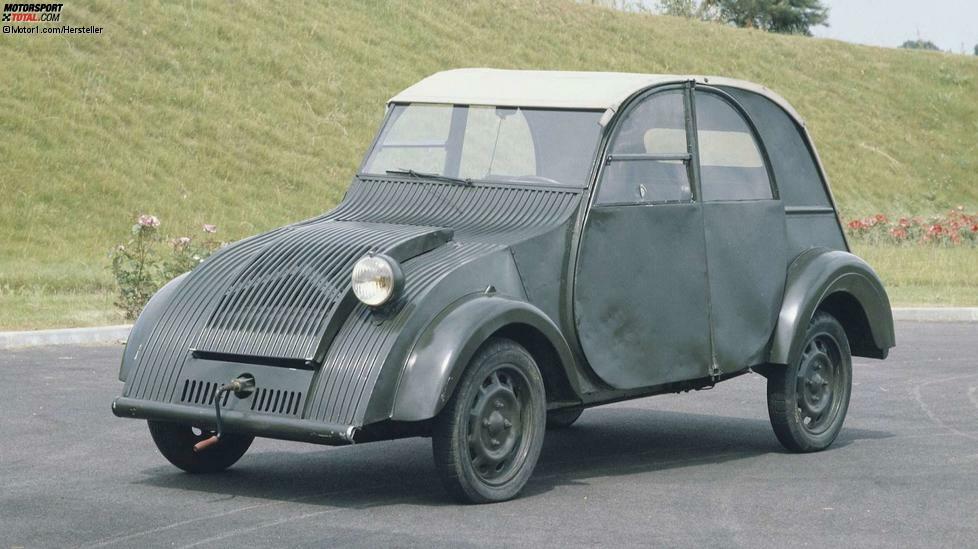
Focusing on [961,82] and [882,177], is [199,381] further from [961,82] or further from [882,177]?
[961,82]

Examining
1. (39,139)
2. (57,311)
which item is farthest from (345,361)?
(39,139)

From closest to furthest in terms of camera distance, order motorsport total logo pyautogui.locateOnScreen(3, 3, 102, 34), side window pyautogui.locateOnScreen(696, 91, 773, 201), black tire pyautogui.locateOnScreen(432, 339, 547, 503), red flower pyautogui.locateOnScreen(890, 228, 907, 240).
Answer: black tire pyautogui.locateOnScreen(432, 339, 547, 503) → side window pyautogui.locateOnScreen(696, 91, 773, 201) → red flower pyautogui.locateOnScreen(890, 228, 907, 240) → motorsport total logo pyautogui.locateOnScreen(3, 3, 102, 34)

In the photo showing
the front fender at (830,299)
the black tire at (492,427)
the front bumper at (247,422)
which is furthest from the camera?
the front fender at (830,299)

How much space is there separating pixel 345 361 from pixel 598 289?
1.52 meters

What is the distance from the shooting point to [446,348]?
707 centimetres

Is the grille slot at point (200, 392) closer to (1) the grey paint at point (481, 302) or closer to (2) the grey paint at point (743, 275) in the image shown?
(1) the grey paint at point (481, 302)

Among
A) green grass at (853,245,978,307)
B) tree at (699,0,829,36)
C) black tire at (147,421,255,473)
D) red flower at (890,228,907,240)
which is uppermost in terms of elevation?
tree at (699,0,829,36)

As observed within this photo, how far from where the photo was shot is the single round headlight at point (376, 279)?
7.11m

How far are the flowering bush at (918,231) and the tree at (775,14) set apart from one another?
46187 millimetres

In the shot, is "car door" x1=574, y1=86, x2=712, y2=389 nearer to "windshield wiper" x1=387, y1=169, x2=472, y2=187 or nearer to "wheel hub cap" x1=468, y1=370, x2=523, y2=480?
"wheel hub cap" x1=468, y1=370, x2=523, y2=480

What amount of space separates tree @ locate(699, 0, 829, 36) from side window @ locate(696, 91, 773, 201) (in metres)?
66.1

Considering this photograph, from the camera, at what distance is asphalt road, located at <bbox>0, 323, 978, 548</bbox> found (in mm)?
6738

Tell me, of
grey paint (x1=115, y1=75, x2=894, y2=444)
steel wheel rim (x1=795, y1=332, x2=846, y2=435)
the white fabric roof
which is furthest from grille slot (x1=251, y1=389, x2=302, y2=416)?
steel wheel rim (x1=795, y1=332, x2=846, y2=435)

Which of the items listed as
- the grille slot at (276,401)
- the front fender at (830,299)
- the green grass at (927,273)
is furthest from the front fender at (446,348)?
the green grass at (927,273)
